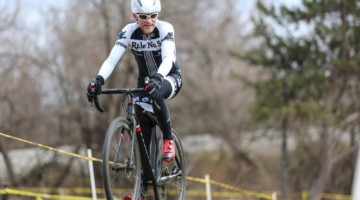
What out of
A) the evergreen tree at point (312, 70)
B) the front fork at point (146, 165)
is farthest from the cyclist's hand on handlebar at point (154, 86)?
the evergreen tree at point (312, 70)

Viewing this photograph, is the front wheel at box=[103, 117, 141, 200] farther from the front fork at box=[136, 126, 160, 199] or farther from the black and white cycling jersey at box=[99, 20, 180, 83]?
the black and white cycling jersey at box=[99, 20, 180, 83]

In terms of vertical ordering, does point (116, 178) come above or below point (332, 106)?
below

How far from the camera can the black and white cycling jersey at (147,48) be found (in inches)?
263

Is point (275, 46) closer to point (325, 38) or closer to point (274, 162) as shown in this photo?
point (325, 38)

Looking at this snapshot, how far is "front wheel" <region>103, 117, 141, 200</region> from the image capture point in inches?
239

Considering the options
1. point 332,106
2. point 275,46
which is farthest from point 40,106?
point 332,106

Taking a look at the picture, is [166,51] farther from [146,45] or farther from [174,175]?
[174,175]

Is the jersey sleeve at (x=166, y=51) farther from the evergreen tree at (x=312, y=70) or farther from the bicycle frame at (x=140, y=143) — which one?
the evergreen tree at (x=312, y=70)

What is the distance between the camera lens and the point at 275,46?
29500 mm

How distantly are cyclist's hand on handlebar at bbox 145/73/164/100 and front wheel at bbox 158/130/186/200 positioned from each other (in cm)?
99

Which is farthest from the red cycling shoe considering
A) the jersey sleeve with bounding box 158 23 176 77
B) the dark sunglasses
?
the dark sunglasses

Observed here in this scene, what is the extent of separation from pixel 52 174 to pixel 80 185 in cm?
125

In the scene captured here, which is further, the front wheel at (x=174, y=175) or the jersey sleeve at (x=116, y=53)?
the front wheel at (x=174, y=175)

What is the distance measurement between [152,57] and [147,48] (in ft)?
0.38
